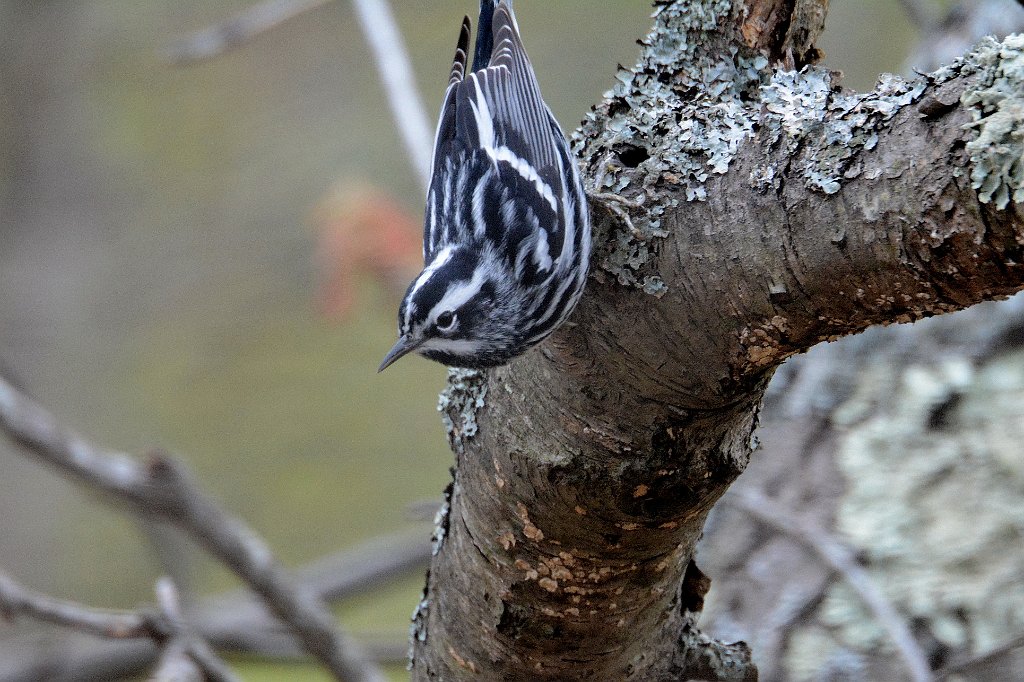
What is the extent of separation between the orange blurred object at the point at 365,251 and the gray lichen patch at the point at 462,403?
1612 mm

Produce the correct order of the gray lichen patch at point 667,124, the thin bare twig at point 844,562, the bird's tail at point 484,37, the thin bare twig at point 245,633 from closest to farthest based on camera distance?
the gray lichen patch at point 667,124
the thin bare twig at point 844,562
the bird's tail at point 484,37
the thin bare twig at point 245,633

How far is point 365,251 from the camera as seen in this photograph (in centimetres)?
322

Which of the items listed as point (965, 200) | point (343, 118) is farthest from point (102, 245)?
point (965, 200)

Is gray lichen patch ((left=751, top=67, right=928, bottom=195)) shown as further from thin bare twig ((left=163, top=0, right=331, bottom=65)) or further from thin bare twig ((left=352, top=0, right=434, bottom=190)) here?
thin bare twig ((left=163, top=0, right=331, bottom=65))

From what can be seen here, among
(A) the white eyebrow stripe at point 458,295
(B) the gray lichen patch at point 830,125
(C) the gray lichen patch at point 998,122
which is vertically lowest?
(C) the gray lichen patch at point 998,122

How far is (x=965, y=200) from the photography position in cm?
100

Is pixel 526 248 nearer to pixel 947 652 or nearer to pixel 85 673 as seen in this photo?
pixel 947 652

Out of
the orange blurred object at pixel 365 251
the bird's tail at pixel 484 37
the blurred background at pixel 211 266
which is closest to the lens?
the bird's tail at pixel 484 37

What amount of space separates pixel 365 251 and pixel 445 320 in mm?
1606

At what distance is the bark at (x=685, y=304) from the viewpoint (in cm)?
105

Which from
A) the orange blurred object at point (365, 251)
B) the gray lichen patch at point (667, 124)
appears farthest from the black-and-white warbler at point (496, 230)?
the orange blurred object at point (365, 251)

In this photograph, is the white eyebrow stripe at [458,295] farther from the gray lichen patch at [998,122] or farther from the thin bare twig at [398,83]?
the gray lichen patch at [998,122]

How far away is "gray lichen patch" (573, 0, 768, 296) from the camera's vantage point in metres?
1.25

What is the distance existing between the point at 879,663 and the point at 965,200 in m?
1.34
